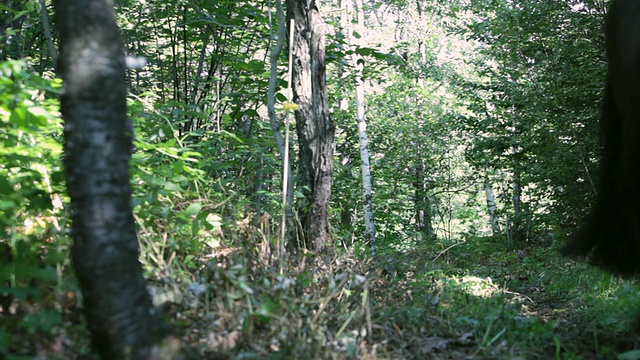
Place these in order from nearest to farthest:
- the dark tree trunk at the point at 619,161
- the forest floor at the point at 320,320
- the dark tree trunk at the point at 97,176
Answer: the dark tree trunk at the point at 97,176, the forest floor at the point at 320,320, the dark tree trunk at the point at 619,161

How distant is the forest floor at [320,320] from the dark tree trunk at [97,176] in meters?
0.24

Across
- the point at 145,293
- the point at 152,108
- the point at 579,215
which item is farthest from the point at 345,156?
the point at 145,293

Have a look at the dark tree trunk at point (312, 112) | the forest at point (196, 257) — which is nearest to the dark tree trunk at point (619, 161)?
the forest at point (196, 257)

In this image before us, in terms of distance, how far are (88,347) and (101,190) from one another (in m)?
0.66

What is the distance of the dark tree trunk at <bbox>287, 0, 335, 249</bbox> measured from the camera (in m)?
5.20

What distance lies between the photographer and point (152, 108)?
4.51 m

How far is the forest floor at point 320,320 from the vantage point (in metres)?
2.34

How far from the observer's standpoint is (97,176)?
Answer: 1971mm

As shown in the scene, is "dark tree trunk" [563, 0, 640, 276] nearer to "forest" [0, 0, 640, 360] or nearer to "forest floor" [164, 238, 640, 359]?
"forest" [0, 0, 640, 360]

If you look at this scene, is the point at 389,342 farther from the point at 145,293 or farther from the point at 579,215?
the point at 579,215

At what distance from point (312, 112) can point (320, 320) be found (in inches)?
108

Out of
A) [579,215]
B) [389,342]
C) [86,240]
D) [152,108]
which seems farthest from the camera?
[579,215]

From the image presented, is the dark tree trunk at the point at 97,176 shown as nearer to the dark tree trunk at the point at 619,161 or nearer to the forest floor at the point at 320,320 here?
the forest floor at the point at 320,320

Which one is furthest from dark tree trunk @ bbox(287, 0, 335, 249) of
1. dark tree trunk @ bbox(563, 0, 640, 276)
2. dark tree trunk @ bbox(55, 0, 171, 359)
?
dark tree trunk @ bbox(55, 0, 171, 359)
